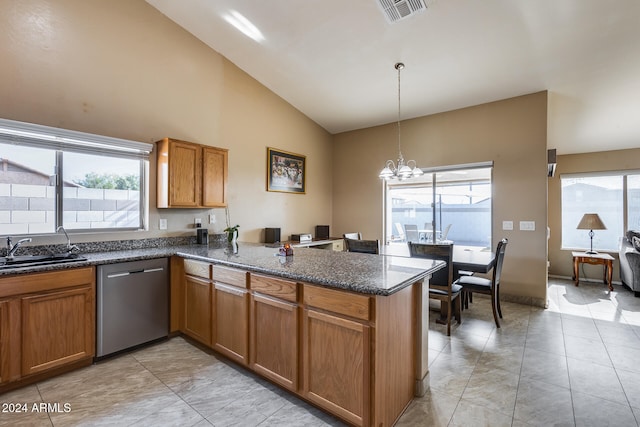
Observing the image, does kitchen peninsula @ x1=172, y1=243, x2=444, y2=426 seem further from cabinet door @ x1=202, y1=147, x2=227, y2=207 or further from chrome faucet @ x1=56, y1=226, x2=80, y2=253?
chrome faucet @ x1=56, y1=226, x2=80, y2=253

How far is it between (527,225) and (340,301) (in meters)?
3.71

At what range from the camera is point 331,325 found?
1.72m

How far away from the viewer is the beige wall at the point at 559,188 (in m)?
5.27

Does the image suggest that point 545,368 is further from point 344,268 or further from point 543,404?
point 344,268

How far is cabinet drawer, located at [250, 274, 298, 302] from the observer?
6.25ft

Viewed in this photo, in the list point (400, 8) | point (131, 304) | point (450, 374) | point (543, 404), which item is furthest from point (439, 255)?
point (131, 304)

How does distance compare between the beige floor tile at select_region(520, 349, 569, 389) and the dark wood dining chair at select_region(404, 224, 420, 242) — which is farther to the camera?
the dark wood dining chair at select_region(404, 224, 420, 242)

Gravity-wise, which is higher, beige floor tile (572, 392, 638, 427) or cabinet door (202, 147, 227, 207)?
cabinet door (202, 147, 227, 207)

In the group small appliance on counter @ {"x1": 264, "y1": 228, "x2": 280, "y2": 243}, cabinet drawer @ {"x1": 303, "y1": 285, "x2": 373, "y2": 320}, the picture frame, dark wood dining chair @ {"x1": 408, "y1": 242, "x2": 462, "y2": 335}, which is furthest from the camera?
the picture frame

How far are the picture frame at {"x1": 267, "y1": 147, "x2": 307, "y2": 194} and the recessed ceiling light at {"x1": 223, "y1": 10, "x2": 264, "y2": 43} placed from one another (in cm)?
163

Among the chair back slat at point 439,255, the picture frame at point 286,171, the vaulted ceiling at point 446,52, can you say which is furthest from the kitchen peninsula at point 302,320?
the vaulted ceiling at point 446,52

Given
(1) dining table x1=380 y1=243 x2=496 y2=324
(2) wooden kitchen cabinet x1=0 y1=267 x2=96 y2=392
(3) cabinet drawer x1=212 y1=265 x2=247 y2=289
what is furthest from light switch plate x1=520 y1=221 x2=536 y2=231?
(2) wooden kitchen cabinet x1=0 y1=267 x2=96 y2=392

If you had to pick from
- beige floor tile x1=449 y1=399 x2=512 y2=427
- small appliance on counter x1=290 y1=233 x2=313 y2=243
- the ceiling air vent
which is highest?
the ceiling air vent

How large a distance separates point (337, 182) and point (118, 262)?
4230 mm
